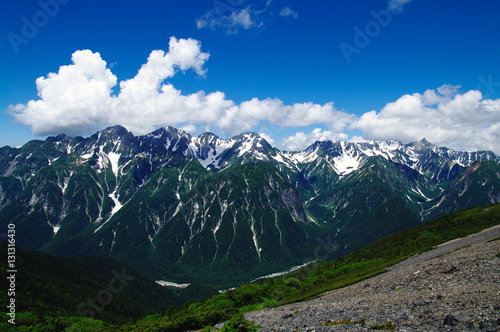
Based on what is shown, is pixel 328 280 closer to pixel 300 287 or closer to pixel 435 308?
pixel 300 287

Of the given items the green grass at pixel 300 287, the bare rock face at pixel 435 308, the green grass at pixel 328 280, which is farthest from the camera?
the green grass at pixel 328 280

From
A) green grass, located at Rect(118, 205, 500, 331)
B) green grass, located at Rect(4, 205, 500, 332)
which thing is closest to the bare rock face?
green grass, located at Rect(4, 205, 500, 332)

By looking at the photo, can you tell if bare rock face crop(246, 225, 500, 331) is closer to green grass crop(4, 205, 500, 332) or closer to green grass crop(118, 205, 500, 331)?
green grass crop(4, 205, 500, 332)

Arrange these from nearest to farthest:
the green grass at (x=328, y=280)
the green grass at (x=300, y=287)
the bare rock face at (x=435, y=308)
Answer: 1. the bare rock face at (x=435, y=308)
2. the green grass at (x=300, y=287)
3. the green grass at (x=328, y=280)

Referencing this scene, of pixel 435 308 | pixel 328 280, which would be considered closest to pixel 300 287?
pixel 328 280

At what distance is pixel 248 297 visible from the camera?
4461 inches

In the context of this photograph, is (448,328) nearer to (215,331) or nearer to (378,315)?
(378,315)

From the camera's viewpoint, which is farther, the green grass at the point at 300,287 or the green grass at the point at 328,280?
the green grass at the point at 328,280

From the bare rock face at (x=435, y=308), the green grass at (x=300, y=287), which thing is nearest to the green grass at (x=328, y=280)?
the green grass at (x=300, y=287)

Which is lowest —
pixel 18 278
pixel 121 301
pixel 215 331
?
pixel 121 301

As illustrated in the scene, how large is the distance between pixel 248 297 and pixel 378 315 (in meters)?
88.7

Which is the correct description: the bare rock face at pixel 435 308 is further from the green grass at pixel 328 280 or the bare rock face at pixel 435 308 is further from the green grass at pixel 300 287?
the green grass at pixel 328 280

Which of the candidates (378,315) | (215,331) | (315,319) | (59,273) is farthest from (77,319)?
(378,315)

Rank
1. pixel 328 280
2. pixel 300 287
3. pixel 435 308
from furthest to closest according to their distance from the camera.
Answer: pixel 300 287, pixel 328 280, pixel 435 308
